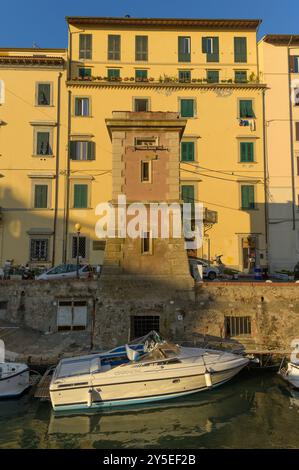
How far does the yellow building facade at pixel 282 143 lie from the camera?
30.0 metres

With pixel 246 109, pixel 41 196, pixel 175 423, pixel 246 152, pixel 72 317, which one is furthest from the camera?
pixel 246 109

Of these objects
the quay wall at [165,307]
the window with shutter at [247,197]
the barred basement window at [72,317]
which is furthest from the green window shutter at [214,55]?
the barred basement window at [72,317]

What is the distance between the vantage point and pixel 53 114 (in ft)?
100

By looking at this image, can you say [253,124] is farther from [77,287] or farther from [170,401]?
[170,401]

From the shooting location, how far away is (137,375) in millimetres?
12484

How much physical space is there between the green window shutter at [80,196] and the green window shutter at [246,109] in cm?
1453

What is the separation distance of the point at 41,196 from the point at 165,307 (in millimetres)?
17358

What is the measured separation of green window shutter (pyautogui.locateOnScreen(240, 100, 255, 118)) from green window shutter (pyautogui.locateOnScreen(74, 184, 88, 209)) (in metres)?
14.5

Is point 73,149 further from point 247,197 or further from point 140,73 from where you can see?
point 247,197

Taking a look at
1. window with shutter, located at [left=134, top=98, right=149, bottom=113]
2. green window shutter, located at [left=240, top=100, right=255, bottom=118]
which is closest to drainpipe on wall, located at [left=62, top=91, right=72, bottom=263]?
window with shutter, located at [left=134, top=98, right=149, bottom=113]

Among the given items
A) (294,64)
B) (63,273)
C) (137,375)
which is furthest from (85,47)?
(137,375)

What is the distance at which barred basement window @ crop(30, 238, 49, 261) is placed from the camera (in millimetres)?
29125

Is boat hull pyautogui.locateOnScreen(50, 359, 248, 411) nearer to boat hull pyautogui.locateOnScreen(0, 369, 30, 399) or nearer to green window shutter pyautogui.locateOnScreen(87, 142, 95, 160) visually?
boat hull pyautogui.locateOnScreen(0, 369, 30, 399)
